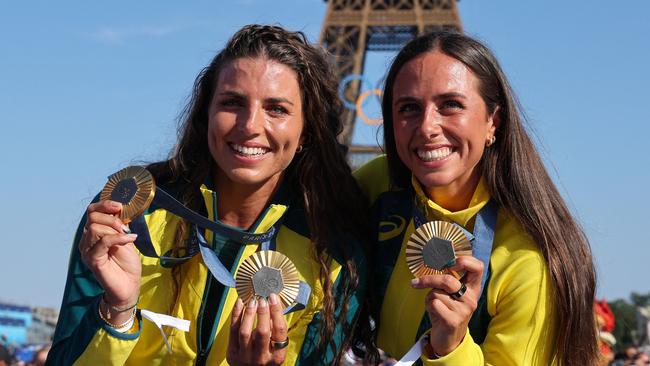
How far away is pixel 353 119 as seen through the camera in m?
41.1

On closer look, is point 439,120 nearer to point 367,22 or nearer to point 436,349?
point 436,349

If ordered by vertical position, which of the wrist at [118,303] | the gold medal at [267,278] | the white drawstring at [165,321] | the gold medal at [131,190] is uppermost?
the gold medal at [131,190]

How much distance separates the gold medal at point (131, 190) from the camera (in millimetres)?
3566

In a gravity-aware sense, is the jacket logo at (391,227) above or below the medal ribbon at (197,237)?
above

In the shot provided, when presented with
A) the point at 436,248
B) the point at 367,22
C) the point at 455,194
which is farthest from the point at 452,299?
the point at 367,22

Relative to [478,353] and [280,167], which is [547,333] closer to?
[478,353]

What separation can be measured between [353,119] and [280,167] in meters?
37.0

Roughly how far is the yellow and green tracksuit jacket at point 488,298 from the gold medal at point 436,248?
304 millimetres

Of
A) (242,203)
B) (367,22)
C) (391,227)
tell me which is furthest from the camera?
(367,22)

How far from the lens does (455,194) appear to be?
163 inches

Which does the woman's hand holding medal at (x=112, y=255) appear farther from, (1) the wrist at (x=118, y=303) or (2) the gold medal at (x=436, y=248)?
(2) the gold medal at (x=436, y=248)

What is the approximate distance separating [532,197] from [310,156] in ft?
3.36

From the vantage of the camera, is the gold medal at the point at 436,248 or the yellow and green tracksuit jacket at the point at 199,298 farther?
the yellow and green tracksuit jacket at the point at 199,298

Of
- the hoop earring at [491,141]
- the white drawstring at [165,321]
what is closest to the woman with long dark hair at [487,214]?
the hoop earring at [491,141]
